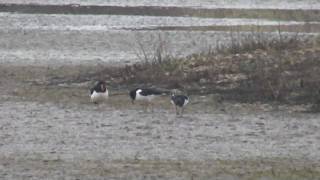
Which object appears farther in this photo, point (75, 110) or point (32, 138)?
point (75, 110)

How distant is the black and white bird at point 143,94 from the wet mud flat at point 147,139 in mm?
159

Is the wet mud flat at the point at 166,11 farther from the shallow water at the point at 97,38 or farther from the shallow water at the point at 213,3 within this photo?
the shallow water at the point at 97,38

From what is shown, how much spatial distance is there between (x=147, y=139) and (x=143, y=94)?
3036 millimetres

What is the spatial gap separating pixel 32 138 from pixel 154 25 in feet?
59.4

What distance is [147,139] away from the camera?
552 inches

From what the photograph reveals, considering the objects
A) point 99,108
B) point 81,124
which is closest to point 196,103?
point 99,108

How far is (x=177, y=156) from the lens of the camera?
12.7m

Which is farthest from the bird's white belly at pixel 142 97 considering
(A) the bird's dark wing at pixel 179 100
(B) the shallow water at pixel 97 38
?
(B) the shallow water at pixel 97 38

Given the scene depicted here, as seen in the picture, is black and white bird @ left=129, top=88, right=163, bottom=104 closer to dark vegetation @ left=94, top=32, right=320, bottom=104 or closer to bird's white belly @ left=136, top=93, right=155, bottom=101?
bird's white belly @ left=136, top=93, right=155, bottom=101

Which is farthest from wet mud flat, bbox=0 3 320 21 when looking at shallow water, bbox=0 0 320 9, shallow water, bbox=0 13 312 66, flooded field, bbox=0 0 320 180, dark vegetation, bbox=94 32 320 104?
dark vegetation, bbox=94 32 320 104

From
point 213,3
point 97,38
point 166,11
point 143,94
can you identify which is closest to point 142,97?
point 143,94

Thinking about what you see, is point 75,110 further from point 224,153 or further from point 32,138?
point 224,153

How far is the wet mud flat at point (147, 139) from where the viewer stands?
11.8m

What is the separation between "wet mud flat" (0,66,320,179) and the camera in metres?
11.8
